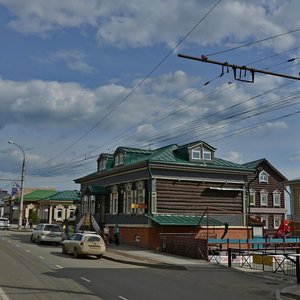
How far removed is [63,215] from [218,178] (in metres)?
45.3

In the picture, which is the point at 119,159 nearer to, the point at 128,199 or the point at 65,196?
the point at 128,199

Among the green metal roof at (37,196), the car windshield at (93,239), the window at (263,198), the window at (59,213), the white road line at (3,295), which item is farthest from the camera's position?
the green metal roof at (37,196)

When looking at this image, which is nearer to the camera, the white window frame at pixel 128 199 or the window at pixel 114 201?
the white window frame at pixel 128 199

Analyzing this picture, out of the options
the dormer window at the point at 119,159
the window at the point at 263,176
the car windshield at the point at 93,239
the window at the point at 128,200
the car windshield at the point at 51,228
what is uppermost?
the window at the point at 263,176

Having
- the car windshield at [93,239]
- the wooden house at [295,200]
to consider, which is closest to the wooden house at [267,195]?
the wooden house at [295,200]

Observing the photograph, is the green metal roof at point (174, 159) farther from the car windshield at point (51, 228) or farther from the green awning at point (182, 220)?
the car windshield at point (51, 228)

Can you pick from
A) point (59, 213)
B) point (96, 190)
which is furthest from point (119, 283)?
point (59, 213)

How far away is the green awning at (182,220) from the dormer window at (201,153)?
15.9ft

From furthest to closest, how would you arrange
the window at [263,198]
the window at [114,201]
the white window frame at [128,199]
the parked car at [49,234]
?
the window at [263,198] < the window at [114,201] < the white window frame at [128,199] < the parked car at [49,234]

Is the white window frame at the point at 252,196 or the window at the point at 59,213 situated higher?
the white window frame at the point at 252,196

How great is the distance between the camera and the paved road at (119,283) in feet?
41.8

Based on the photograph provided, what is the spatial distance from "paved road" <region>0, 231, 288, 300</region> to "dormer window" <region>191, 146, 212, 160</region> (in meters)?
15.7

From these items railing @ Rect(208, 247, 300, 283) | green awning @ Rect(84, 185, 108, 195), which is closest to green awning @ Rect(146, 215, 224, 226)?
railing @ Rect(208, 247, 300, 283)

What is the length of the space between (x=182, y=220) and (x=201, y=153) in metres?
6.34
